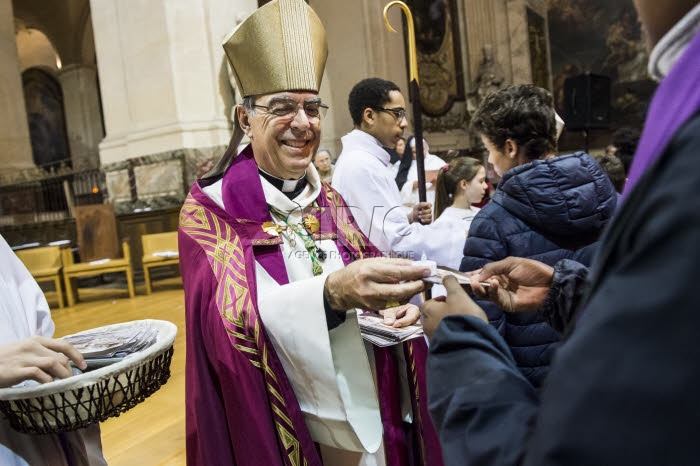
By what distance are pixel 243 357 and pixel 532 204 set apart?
1064mm

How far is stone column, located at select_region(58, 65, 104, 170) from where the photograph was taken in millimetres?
16000

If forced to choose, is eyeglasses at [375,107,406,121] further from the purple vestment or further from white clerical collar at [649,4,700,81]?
white clerical collar at [649,4,700,81]

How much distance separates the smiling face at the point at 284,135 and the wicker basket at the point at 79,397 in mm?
775

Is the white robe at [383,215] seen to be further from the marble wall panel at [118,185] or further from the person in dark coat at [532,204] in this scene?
the marble wall panel at [118,185]

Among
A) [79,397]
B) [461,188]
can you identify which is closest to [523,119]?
[461,188]

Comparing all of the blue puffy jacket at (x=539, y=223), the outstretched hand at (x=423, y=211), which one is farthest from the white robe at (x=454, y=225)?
the blue puffy jacket at (x=539, y=223)

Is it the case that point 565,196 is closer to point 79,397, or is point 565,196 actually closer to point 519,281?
point 519,281

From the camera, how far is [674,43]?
1.76ft

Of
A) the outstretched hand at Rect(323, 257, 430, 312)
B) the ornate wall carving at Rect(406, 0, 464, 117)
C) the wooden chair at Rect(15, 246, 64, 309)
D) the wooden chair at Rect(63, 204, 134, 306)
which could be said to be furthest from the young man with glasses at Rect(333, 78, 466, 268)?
the ornate wall carving at Rect(406, 0, 464, 117)

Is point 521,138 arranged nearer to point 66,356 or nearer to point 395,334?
point 395,334

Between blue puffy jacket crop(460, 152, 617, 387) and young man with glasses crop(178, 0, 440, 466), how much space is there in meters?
Answer: 0.38

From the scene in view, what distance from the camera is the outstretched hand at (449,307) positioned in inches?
31.8

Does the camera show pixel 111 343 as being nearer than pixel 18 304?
Yes

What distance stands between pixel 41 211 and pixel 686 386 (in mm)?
11880
